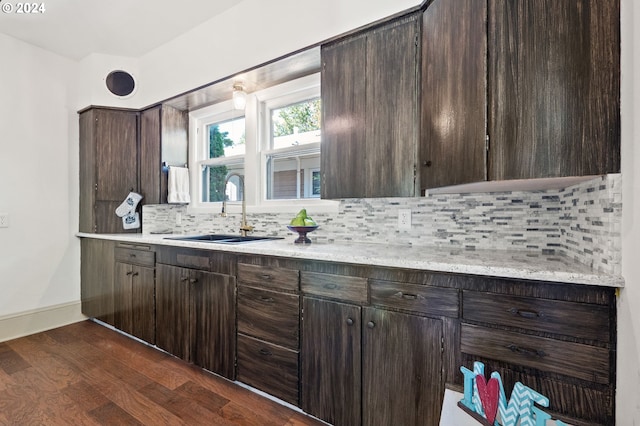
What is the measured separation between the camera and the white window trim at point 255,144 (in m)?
2.47

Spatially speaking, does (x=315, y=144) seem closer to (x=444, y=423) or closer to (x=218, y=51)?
(x=218, y=51)

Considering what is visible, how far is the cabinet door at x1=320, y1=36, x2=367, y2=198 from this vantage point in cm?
182

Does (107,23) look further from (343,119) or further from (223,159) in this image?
(343,119)

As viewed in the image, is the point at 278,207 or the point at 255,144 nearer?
the point at 278,207

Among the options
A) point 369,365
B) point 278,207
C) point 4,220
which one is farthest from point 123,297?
point 369,365

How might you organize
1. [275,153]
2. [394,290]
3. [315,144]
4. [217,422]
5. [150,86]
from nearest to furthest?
[394,290] → [217,422] → [315,144] → [275,153] → [150,86]

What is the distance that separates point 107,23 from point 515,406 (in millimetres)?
3808

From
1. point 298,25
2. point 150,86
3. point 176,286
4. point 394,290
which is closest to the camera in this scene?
point 394,290

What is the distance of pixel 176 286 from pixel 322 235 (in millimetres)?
1173

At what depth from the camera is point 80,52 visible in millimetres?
3170

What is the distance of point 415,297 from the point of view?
52.1 inches

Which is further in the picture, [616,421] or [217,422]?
[217,422]

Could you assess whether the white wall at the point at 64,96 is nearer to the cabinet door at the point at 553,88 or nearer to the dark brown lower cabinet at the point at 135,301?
the cabinet door at the point at 553,88

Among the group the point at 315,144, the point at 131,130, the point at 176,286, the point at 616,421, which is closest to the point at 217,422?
the point at 176,286
